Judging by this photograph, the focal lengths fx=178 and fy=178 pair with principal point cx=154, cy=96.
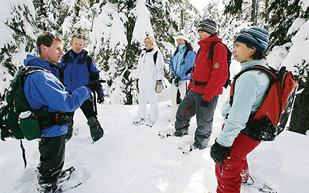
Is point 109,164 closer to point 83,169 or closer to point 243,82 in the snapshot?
point 83,169

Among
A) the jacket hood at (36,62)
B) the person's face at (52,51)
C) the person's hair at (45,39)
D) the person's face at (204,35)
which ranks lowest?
the jacket hood at (36,62)

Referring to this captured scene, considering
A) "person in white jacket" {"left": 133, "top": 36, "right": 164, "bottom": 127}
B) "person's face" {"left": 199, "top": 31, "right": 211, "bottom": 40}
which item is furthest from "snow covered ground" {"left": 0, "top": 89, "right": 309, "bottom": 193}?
"person's face" {"left": 199, "top": 31, "right": 211, "bottom": 40}

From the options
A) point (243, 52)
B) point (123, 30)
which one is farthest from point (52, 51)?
point (123, 30)

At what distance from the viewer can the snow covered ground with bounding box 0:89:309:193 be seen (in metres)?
2.68

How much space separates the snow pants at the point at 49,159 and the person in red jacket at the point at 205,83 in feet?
8.10

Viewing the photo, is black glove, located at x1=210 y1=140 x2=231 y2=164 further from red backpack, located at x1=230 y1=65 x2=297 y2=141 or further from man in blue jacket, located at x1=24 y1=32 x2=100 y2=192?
man in blue jacket, located at x1=24 y1=32 x2=100 y2=192

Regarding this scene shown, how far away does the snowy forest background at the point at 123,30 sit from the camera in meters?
4.87

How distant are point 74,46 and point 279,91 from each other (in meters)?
3.86

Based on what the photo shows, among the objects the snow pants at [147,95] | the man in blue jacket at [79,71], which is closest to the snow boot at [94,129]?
the man in blue jacket at [79,71]

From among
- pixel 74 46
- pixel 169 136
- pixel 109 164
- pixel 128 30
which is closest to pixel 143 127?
pixel 169 136

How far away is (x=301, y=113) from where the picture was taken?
523 cm

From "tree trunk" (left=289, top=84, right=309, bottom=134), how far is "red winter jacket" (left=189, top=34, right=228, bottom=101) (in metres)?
3.39

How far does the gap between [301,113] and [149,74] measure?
4601mm

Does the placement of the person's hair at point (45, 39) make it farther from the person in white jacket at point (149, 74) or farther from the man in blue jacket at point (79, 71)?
the person in white jacket at point (149, 74)
